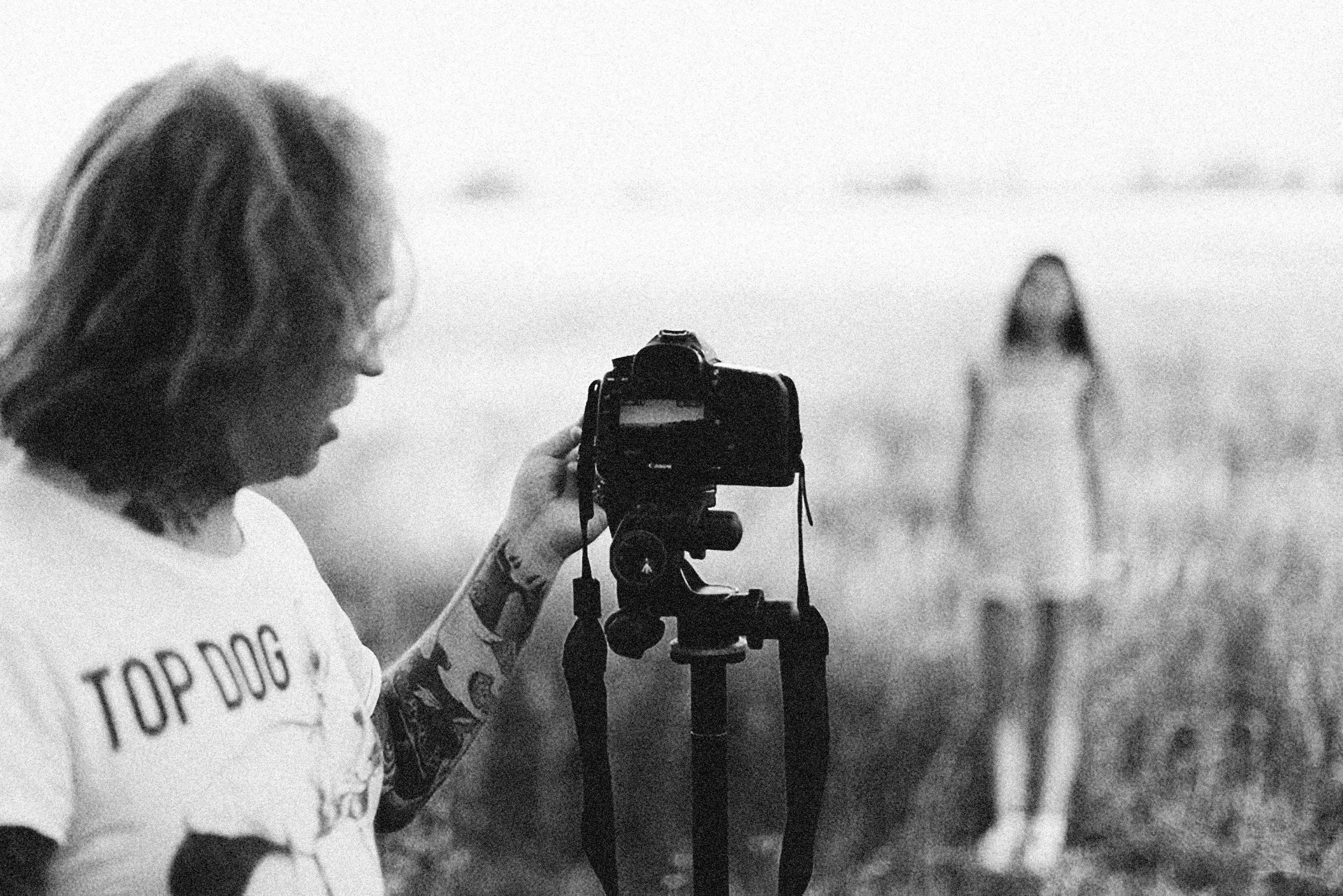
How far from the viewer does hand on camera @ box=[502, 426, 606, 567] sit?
1.25 metres

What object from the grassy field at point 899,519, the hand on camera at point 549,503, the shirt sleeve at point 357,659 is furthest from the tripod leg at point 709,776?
the grassy field at point 899,519

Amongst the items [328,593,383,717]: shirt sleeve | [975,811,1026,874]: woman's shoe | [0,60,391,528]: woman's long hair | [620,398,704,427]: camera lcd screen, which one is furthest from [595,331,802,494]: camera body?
[975,811,1026,874]: woman's shoe

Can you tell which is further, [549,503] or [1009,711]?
[1009,711]

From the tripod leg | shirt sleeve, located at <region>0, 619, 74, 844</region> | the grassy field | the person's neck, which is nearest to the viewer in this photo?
shirt sleeve, located at <region>0, 619, 74, 844</region>

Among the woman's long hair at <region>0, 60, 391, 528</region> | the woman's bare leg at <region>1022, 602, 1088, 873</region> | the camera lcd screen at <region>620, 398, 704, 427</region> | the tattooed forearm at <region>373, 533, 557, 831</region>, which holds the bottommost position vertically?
the woman's bare leg at <region>1022, 602, 1088, 873</region>

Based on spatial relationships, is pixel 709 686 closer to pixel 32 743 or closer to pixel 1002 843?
pixel 32 743

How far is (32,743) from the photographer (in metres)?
0.79

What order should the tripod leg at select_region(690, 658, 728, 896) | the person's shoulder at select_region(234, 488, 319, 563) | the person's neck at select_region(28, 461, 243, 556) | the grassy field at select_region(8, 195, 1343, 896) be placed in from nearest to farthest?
1. the person's neck at select_region(28, 461, 243, 556)
2. the person's shoulder at select_region(234, 488, 319, 563)
3. the tripod leg at select_region(690, 658, 728, 896)
4. the grassy field at select_region(8, 195, 1343, 896)

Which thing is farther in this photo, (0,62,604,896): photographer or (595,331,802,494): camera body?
(595,331,802,494): camera body

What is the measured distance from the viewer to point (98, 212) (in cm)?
87

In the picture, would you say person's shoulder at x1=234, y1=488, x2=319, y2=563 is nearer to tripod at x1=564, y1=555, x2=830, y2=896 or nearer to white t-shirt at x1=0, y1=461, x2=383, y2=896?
white t-shirt at x1=0, y1=461, x2=383, y2=896

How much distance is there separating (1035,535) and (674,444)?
1078 millimetres

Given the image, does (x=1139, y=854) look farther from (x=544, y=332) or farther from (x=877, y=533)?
(x=544, y=332)

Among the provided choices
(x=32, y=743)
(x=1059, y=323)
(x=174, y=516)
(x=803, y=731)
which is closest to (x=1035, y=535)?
(x=1059, y=323)
